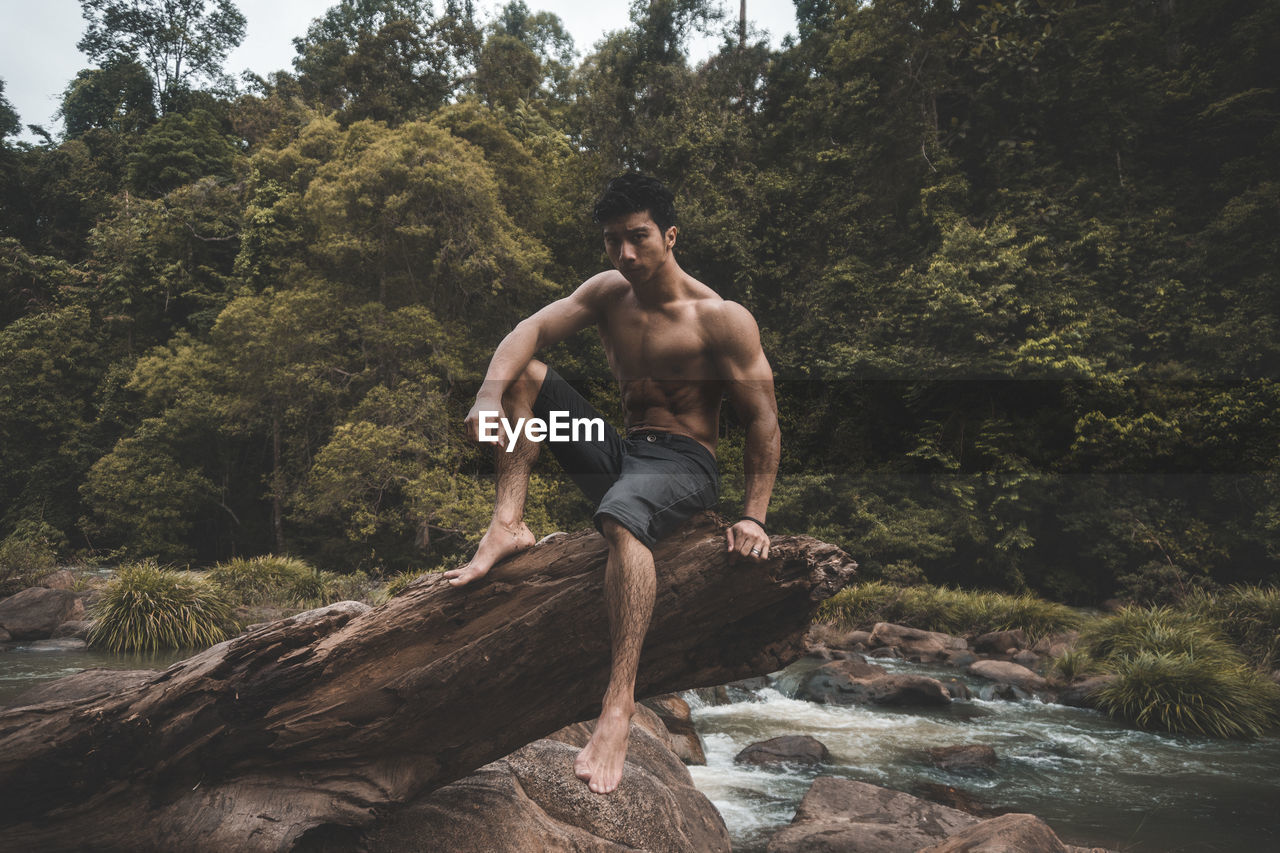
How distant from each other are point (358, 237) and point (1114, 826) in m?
17.0

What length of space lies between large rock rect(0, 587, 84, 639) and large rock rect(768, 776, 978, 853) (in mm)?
11161

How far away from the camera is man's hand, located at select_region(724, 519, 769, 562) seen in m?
3.08

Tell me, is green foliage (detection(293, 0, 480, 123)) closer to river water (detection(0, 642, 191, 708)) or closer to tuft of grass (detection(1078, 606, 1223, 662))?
river water (detection(0, 642, 191, 708))

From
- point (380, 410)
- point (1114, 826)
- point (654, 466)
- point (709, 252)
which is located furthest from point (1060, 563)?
point (654, 466)

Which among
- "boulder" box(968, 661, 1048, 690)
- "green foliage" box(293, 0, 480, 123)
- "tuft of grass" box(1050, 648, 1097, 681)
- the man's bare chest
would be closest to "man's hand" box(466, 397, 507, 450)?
the man's bare chest

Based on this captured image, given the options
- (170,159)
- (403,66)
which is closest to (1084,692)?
(403,66)

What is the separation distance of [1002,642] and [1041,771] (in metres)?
5.49

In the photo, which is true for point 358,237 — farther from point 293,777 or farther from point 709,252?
point 293,777

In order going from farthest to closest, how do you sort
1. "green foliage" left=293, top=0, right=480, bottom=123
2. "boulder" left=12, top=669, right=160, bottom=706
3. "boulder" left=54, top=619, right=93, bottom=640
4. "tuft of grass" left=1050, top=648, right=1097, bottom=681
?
"green foliage" left=293, top=0, right=480, bottom=123
"boulder" left=54, top=619, right=93, bottom=640
"tuft of grass" left=1050, top=648, right=1097, bottom=681
"boulder" left=12, top=669, right=160, bottom=706

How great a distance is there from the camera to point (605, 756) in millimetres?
2729

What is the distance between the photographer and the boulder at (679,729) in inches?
286

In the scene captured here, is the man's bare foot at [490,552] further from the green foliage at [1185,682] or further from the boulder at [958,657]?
the boulder at [958,657]

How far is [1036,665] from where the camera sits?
454 inches

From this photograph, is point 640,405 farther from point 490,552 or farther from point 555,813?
point 555,813
